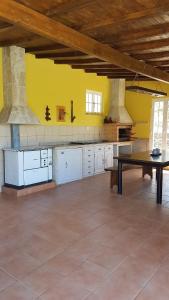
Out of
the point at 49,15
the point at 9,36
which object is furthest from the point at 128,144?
the point at 49,15

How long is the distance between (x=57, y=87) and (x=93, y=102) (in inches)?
63.7

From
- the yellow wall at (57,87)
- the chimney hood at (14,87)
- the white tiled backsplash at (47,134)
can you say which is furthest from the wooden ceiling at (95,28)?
the white tiled backsplash at (47,134)

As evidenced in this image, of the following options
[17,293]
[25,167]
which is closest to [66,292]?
[17,293]

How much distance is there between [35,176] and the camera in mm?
5062

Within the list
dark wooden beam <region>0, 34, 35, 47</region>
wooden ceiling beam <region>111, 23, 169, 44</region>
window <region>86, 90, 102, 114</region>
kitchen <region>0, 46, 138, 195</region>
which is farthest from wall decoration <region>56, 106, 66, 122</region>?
wooden ceiling beam <region>111, 23, 169, 44</region>

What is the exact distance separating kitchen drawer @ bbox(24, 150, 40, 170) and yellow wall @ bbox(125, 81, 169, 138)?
14.1 feet

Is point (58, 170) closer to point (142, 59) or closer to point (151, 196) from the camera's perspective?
point (151, 196)

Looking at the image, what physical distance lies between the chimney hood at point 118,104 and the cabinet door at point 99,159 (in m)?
1.38

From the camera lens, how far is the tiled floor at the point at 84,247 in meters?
2.12

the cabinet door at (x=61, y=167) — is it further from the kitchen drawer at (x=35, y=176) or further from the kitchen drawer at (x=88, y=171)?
the kitchen drawer at (x=88, y=171)

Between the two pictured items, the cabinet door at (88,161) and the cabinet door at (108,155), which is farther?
the cabinet door at (108,155)

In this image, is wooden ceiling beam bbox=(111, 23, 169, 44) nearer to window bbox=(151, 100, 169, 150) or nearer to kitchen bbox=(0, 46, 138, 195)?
kitchen bbox=(0, 46, 138, 195)

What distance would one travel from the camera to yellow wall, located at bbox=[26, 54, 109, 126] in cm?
556

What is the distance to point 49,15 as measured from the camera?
2.95 m
